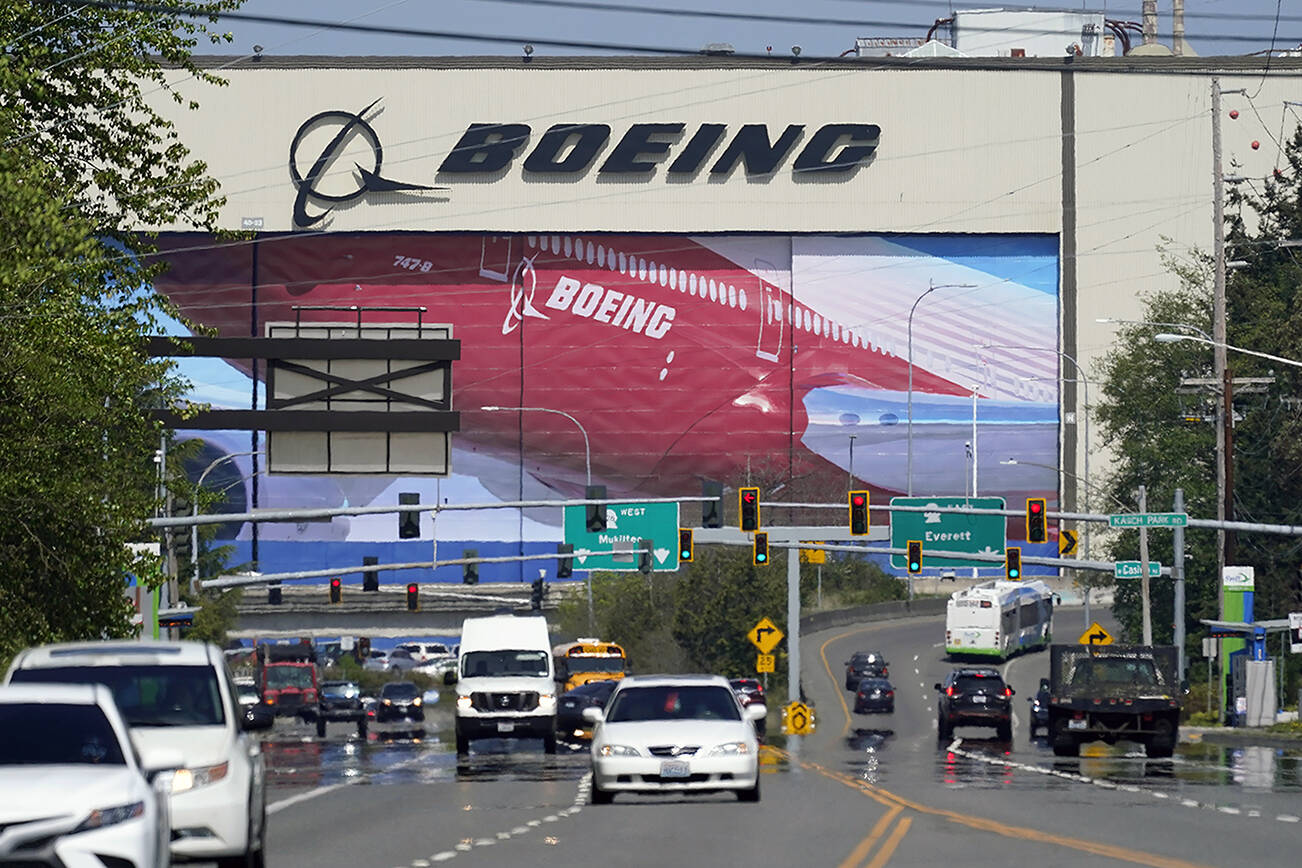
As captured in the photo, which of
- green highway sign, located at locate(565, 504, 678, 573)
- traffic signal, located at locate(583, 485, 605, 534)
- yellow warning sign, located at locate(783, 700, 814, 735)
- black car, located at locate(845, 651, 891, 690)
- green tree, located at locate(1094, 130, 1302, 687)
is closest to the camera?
traffic signal, located at locate(583, 485, 605, 534)

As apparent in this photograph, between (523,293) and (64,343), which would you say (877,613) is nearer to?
(523,293)

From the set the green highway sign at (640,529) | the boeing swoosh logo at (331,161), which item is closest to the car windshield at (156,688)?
the green highway sign at (640,529)

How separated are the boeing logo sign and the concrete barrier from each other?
21439 millimetres

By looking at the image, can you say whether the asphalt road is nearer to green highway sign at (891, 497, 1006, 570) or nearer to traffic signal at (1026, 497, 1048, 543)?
traffic signal at (1026, 497, 1048, 543)

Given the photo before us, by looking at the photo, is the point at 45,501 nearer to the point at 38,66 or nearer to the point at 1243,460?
the point at 38,66

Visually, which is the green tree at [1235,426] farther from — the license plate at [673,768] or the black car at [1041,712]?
the license plate at [673,768]

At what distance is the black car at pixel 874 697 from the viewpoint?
74.7m

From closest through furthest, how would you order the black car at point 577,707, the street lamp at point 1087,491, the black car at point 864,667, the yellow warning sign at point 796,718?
the black car at point 577,707, the yellow warning sign at point 796,718, the street lamp at point 1087,491, the black car at point 864,667

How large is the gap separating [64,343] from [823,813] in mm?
12121

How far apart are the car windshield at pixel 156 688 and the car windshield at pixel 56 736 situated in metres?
2.48

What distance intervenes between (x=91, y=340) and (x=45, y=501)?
2.36 metres

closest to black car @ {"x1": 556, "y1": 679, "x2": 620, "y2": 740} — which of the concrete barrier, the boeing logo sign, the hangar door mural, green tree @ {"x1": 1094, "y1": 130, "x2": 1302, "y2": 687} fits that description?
green tree @ {"x1": 1094, "y1": 130, "x2": 1302, "y2": 687}

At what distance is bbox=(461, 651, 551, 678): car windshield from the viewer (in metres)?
42.8

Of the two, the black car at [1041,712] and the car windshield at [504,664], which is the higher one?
the car windshield at [504,664]
